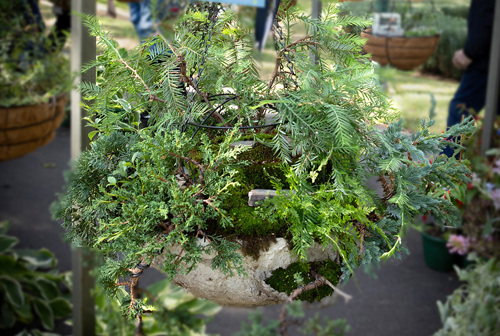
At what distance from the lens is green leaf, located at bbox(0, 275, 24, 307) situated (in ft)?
3.94

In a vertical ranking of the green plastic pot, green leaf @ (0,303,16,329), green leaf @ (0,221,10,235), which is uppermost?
green leaf @ (0,221,10,235)

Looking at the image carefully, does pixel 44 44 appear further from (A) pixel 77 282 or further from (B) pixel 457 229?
(B) pixel 457 229

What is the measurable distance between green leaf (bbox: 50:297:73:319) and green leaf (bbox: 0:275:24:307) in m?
0.14

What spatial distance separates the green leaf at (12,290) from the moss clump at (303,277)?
2.14 feet

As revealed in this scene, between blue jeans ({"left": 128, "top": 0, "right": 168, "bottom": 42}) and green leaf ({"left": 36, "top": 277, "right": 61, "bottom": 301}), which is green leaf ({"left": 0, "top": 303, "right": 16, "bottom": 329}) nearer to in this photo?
green leaf ({"left": 36, "top": 277, "right": 61, "bottom": 301})

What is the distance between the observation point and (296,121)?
101cm

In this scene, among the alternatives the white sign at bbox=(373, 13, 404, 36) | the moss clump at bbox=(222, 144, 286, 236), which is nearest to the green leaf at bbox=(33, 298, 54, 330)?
the moss clump at bbox=(222, 144, 286, 236)

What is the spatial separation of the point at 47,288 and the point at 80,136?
492mm

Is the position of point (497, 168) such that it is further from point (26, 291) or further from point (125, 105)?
point (26, 291)

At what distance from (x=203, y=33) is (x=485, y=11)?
175cm

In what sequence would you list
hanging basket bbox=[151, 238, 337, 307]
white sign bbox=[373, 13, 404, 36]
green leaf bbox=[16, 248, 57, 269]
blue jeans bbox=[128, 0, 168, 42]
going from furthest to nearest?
white sign bbox=[373, 13, 404, 36], blue jeans bbox=[128, 0, 168, 42], green leaf bbox=[16, 248, 57, 269], hanging basket bbox=[151, 238, 337, 307]

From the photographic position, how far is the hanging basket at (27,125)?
4.71 feet

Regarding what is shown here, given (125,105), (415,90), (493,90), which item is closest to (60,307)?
(125,105)

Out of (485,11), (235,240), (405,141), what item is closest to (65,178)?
(235,240)
